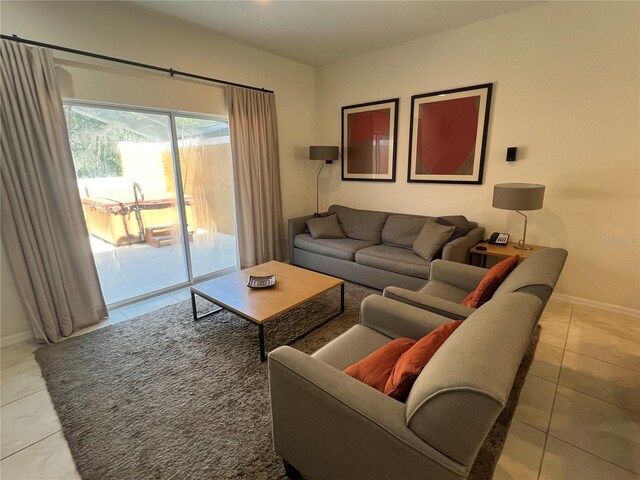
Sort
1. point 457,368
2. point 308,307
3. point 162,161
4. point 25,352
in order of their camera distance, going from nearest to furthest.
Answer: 1. point 457,368
2. point 25,352
3. point 308,307
4. point 162,161

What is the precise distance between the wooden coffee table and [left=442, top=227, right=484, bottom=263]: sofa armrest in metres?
1.13

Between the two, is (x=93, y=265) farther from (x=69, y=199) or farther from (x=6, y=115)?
(x=6, y=115)

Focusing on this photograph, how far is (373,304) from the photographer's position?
187cm

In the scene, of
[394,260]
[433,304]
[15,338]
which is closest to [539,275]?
[433,304]

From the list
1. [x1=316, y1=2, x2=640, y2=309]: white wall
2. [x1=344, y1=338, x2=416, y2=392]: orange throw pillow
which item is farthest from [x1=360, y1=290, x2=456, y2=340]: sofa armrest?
[x1=316, y1=2, x2=640, y2=309]: white wall

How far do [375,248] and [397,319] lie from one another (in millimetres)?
1926

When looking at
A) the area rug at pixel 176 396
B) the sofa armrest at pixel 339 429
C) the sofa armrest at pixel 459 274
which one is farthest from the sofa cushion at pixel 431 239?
the sofa armrest at pixel 339 429

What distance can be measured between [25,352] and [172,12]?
10.7 feet

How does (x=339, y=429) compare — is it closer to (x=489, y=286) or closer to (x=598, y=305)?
(x=489, y=286)

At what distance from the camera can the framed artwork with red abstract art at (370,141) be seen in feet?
13.1

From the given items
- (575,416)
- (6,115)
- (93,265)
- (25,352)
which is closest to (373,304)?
(575,416)

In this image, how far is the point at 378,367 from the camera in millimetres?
1303

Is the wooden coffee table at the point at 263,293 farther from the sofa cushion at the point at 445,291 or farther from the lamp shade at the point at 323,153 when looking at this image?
the lamp shade at the point at 323,153

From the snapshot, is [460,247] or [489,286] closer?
[489,286]
